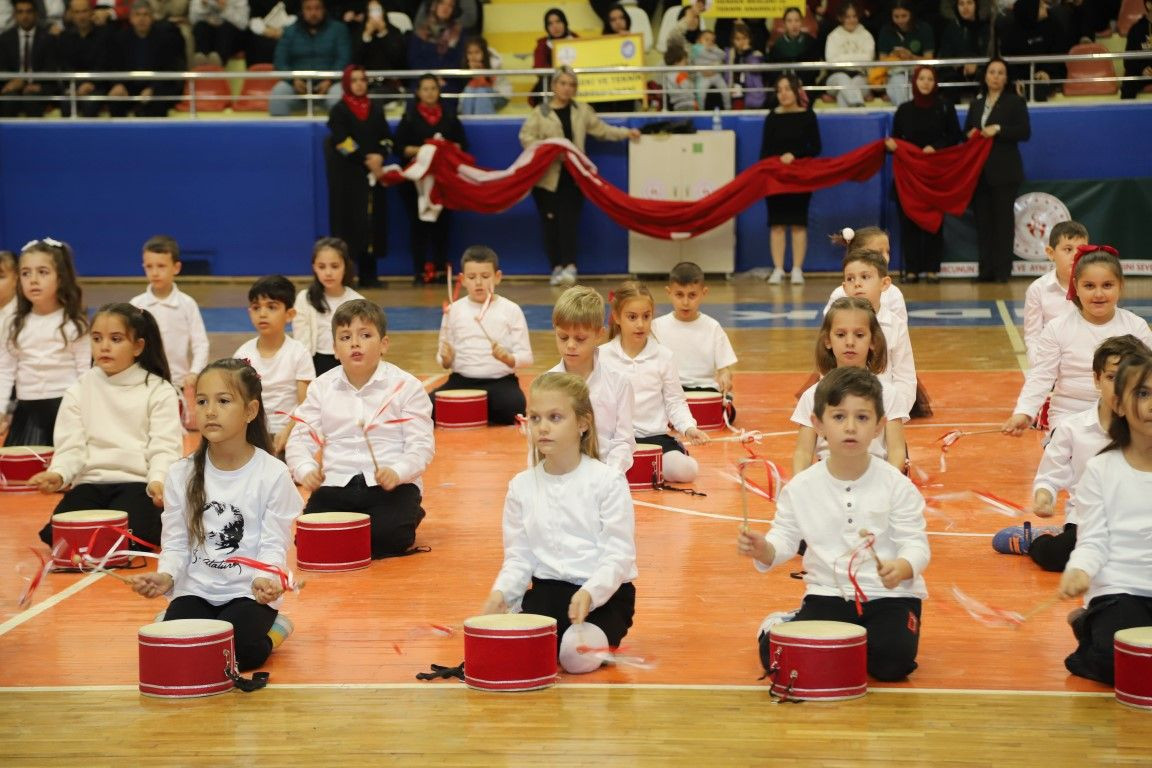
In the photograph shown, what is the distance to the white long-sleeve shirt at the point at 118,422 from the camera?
812 cm

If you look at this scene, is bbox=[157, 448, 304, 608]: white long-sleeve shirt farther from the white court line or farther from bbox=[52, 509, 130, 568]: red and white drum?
bbox=[52, 509, 130, 568]: red and white drum

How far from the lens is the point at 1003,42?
20.9m

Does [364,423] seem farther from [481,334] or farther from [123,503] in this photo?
[481,334]

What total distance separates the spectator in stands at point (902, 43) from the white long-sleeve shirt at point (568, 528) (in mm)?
15856

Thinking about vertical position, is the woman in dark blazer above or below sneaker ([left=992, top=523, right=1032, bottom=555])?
above

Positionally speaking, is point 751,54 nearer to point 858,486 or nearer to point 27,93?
point 27,93

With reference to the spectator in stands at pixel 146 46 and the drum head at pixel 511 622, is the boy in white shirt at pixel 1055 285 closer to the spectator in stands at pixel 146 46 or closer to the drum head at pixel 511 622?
the drum head at pixel 511 622

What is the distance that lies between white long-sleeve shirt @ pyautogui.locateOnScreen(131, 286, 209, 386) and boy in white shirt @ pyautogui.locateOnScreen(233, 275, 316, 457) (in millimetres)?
1045

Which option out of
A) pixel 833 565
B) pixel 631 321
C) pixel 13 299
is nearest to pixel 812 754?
pixel 833 565

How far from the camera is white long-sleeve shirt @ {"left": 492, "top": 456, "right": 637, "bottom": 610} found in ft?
20.2

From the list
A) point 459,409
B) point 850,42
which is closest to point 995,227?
point 850,42

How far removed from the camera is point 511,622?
5.88 m

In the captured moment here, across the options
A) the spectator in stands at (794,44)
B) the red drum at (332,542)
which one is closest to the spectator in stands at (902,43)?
the spectator in stands at (794,44)

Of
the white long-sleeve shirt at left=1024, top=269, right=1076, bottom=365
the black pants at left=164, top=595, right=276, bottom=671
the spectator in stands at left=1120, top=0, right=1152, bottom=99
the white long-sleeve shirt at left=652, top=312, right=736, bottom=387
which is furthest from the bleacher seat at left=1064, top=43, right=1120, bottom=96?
the black pants at left=164, top=595, right=276, bottom=671
